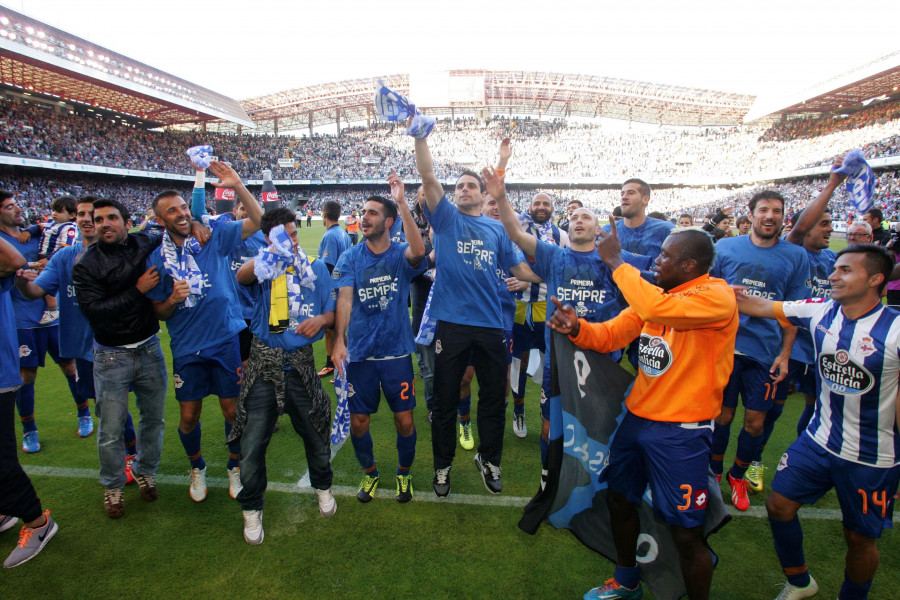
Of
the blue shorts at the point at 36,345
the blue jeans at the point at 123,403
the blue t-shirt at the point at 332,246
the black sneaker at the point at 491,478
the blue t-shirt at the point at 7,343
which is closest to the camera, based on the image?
the blue t-shirt at the point at 7,343

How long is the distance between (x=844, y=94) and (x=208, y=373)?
5308cm

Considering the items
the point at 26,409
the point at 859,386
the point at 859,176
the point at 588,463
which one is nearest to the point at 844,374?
the point at 859,386

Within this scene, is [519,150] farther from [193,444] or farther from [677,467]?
[677,467]

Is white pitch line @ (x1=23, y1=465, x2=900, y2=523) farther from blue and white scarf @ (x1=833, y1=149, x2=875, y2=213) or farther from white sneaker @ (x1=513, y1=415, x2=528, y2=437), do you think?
blue and white scarf @ (x1=833, y1=149, x2=875, y2=213)

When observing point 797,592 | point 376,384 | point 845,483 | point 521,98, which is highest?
point 521,98

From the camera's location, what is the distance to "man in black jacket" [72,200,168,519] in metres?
3.45

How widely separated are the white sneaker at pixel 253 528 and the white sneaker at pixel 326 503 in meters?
0.44

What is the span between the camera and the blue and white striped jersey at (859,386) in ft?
7.96

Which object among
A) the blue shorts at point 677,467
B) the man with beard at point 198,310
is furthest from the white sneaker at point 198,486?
the blue shorts at point 677,467

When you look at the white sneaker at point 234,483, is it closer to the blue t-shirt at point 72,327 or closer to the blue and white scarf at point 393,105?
the blue t-shirt at point 72,327

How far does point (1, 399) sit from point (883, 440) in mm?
5463

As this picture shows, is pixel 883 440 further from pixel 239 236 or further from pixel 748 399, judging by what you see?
pixel 239 236

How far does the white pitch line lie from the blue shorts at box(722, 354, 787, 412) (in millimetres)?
864

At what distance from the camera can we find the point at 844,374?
255 centimetres
